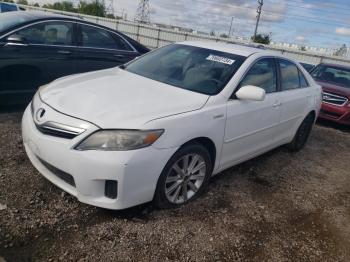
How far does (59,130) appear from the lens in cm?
286

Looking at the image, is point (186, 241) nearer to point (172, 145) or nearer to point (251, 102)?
point (172, 145)

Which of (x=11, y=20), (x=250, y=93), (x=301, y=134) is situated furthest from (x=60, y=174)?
(x=301, y=134)

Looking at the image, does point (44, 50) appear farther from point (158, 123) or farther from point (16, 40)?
point (158, 123)

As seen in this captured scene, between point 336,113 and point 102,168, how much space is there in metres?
6.90

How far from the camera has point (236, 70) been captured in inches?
151

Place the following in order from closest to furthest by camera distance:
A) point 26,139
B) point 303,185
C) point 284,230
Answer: point 26,139
point 284,230
point 303,185

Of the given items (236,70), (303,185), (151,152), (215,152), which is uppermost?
(236,70)

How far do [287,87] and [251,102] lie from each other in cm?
121

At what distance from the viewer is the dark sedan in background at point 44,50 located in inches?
197

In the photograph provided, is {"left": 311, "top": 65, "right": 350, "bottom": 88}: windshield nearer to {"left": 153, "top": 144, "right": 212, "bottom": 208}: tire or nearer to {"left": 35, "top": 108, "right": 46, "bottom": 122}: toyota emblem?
{"left": 153, "top": 144, "right": 212, "bottom": 208}: tire

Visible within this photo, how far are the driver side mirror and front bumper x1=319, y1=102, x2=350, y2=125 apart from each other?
6.47 m

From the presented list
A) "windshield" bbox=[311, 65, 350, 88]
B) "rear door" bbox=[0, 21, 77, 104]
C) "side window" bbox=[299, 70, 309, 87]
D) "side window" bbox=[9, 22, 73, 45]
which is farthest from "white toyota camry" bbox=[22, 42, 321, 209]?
"windshield" bbox=[311, 65, 350, 88]

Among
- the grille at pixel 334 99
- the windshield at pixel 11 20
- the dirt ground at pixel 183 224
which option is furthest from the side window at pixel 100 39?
the grille at pixel 334 99

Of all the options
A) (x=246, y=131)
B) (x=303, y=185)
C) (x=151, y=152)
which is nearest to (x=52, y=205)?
(x=151, y=152)
